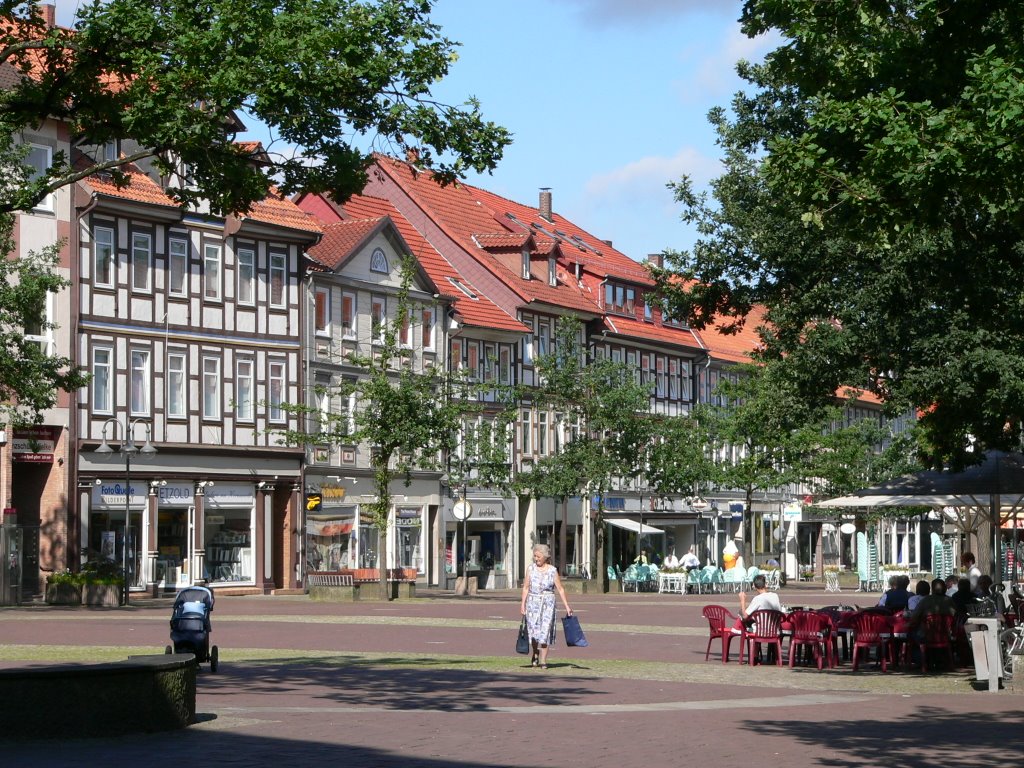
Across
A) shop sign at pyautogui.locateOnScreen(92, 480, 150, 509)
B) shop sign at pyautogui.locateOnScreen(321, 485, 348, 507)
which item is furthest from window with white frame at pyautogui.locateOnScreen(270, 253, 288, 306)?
shop sign at pyautogui.locateOnScreen(92, 480, 150, 509)

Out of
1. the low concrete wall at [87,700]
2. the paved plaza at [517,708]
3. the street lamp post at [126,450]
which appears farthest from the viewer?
the street lamp post at [126,450]

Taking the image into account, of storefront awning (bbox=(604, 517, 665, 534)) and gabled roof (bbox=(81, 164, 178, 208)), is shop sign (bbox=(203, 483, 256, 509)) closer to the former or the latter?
gabled roof (bbox=(81, 164, 178, 208))

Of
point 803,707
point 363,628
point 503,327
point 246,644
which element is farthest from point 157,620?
point 503,327

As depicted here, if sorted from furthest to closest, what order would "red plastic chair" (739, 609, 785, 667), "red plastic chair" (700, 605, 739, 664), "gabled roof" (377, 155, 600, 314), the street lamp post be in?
"gabled roof" (377, 155, 600, 314) < the street lamp post < "red plastic chair" (700, 605, 739, 664) < "red plastic chair" (739, 609, 785, 667)

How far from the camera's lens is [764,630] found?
80.5 ft

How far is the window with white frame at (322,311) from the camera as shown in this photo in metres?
59.6

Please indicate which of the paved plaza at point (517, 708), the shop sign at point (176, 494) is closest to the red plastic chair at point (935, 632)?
the paved plaza at point (517, 708)

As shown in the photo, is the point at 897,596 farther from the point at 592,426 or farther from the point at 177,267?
the point at 592,426

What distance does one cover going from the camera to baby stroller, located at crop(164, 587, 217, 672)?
2105 cm

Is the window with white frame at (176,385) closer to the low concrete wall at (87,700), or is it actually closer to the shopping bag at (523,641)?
the shopping bag at (523,641)

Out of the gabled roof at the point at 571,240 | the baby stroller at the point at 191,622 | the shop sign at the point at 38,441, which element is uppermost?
the gabled roof at the point at 571,240

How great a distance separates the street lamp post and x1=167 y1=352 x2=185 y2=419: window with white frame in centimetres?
105

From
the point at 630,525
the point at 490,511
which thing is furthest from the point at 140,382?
the point at 630,525

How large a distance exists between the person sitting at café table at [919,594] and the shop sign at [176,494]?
105 feet
